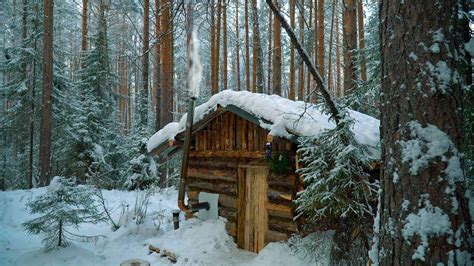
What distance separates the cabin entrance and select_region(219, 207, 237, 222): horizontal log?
126 millimetres

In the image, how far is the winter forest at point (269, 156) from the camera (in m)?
2.54

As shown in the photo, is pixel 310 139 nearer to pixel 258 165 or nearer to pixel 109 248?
pixel 258 165

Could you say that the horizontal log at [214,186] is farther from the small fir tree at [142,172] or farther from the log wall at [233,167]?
the small fir tree at [142,172]

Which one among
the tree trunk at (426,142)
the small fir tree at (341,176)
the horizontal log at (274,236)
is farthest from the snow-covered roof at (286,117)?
the tree trunk at (426,142)

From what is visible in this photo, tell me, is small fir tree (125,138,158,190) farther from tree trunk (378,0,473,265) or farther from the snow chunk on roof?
tree trunk (378,0,473,265)

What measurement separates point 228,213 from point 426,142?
707 centimetres

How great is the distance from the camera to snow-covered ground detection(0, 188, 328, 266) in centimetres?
755

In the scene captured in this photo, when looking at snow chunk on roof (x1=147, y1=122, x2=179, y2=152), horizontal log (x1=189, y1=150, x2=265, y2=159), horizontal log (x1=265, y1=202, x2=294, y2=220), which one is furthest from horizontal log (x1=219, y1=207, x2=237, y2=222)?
snow chunk on roof (x1=147, y1=122, x2=179, y2=152)

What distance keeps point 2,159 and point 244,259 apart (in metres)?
21.3

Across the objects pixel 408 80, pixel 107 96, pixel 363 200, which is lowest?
pixel 363 200

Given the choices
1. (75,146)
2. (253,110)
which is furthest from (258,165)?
(75,146)

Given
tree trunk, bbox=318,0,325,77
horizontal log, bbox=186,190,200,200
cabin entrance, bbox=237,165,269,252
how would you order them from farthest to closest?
tree trunk, bbox=318,0,325,77
horizontal log, bbox=186,190,200,200
cabin entrance, bbox=237,165,269,252

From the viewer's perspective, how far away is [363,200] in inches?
Result: 209

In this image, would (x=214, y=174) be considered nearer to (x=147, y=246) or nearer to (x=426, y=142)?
(x=147, y=246)
